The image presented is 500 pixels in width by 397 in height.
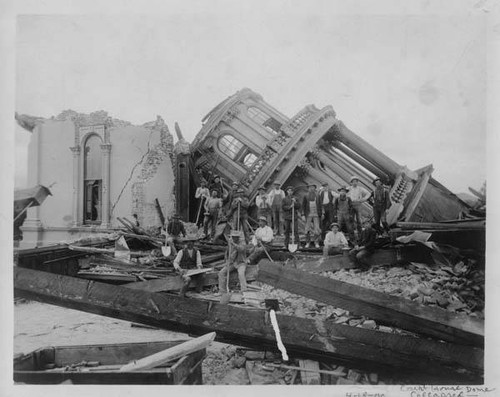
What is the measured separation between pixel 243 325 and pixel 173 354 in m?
0.86

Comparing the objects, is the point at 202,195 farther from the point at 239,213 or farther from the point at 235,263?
the point at 235,263

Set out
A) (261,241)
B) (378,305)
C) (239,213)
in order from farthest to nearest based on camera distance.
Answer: (239,213), (261,241), (378,305)

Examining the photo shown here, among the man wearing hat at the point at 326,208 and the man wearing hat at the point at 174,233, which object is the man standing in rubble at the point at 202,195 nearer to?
the man wearing hat at the point at 174,233

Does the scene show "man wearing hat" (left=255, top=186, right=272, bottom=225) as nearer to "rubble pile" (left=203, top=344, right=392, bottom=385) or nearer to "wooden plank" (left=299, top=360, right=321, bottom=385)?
"rubble pile" (left=203, top=344, right=392, bottom=385)

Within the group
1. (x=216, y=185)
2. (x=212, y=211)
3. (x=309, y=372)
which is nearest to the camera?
(x=309, y=372)

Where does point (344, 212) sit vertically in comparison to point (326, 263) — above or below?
above

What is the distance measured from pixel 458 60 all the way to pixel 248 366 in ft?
16.5

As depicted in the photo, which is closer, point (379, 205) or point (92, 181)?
point (379, 205)

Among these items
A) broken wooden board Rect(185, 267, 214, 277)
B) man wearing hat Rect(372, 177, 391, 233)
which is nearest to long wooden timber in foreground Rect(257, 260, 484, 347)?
broken wooden board Rect(185, 267, 214, 277)

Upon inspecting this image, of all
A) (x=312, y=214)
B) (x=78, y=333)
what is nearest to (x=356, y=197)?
(x=312, y=214)

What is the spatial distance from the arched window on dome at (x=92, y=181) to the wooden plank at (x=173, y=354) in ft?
11.7

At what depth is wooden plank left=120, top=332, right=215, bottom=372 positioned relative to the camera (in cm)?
448

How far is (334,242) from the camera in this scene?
21.5ft

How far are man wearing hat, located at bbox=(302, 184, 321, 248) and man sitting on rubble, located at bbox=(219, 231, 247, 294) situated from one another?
58.0 inches
